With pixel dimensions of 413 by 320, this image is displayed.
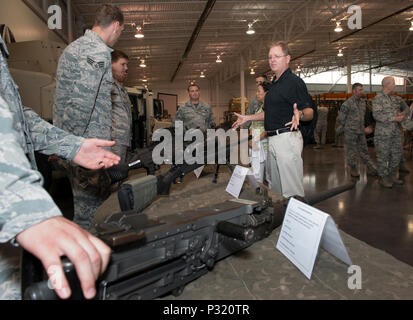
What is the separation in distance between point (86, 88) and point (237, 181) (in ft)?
3.98

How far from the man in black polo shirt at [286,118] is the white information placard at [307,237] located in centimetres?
117

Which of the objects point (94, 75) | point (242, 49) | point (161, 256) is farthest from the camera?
point (242, 49)

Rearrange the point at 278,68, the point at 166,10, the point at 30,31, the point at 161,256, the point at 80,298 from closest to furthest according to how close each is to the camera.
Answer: the point at 80,298 → the point at 161,256 → the point at 278,68 → the point at 30,31 → the point at 166,10

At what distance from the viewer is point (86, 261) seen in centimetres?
51

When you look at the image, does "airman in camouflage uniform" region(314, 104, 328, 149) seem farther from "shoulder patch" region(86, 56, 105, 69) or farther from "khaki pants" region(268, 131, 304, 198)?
"shoulder patch" region(86, 56, 105, 69)

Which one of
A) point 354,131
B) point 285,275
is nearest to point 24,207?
point 285,275

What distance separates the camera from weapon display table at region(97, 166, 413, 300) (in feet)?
3.18

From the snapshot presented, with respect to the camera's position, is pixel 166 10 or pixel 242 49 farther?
pixel 242 49

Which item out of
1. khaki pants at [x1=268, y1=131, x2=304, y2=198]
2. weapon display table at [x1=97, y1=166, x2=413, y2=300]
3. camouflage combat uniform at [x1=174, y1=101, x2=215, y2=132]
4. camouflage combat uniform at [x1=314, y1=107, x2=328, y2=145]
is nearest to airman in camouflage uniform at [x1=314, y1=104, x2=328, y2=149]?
camouflage combat uniform at [x1=314, y1=107, x2=328, y2=145]

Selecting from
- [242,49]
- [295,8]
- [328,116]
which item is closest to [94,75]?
[295,8]

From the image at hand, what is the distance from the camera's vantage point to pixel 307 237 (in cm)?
110

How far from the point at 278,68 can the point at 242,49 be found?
1615cm

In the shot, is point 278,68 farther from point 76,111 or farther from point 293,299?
point 293,299

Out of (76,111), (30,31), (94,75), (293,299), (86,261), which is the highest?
(30,31)
